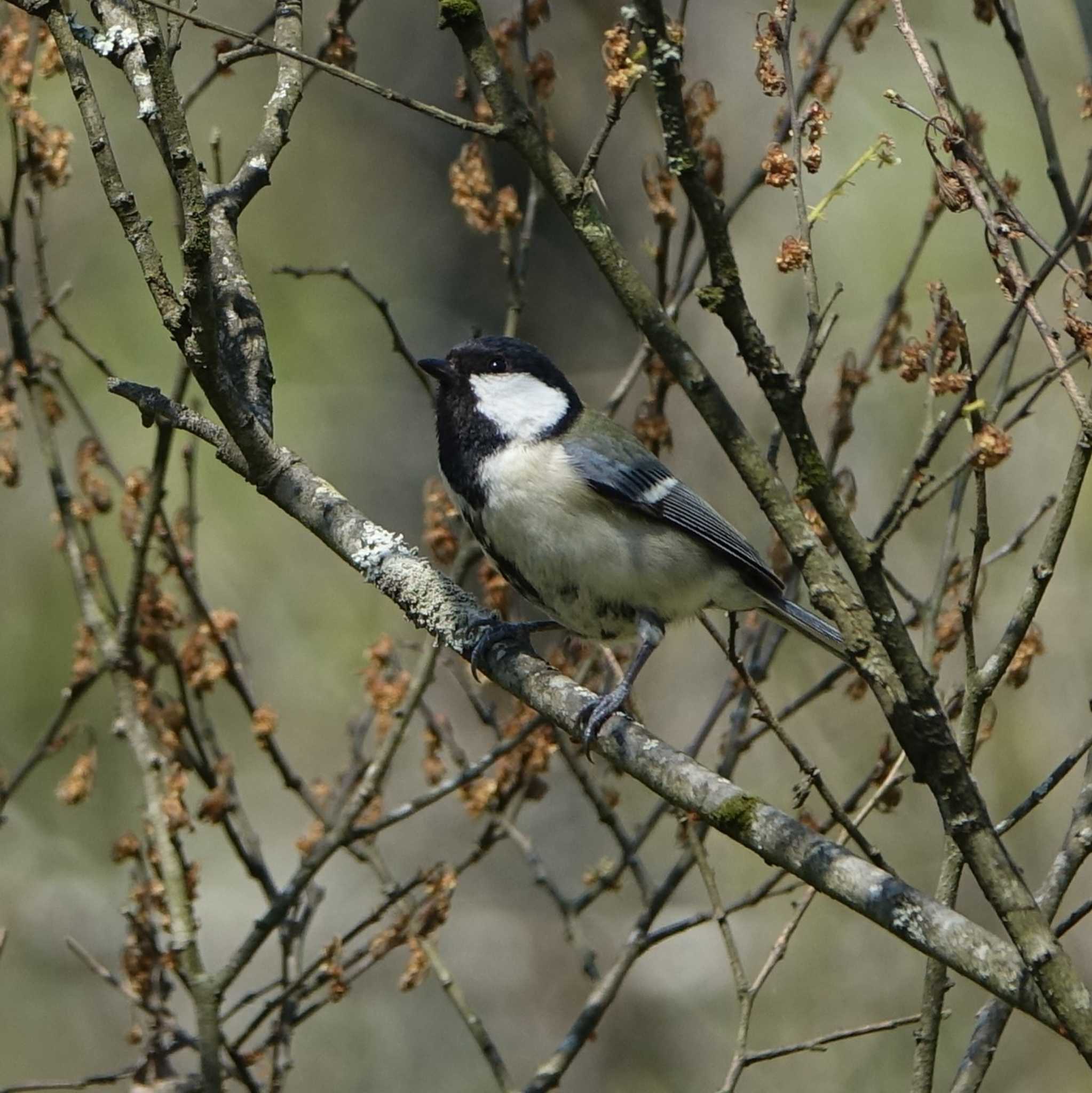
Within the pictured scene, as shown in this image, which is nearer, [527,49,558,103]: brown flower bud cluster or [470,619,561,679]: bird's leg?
[470,619,561,679]: bird's leg

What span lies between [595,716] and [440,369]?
111cm

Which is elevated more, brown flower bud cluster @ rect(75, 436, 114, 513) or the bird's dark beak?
the bird's dark beak

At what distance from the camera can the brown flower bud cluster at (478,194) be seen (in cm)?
294

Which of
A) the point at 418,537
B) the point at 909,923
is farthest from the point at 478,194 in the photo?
the point at 418,537

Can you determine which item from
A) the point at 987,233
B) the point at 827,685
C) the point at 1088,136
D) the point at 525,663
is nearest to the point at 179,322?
the point at 525,663

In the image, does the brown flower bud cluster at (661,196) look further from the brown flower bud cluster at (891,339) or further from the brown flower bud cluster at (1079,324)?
the brown flower bud cluster at (1079,324)

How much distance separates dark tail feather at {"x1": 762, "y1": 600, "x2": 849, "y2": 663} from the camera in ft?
10.1

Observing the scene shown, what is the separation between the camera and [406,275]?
6145mm

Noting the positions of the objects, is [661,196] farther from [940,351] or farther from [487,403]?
[940,351]

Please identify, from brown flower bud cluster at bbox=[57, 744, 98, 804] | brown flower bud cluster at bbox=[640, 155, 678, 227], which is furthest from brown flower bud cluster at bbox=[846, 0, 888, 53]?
brown flower bud cluster at bbox=[57, 744, 98, 804]

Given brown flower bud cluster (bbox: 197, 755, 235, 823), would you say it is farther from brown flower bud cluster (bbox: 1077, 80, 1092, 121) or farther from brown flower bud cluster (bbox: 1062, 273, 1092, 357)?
brown flower bud cluster (bbox: 1077, 80, 1092, 121)

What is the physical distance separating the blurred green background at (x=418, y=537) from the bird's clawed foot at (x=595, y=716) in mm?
2623

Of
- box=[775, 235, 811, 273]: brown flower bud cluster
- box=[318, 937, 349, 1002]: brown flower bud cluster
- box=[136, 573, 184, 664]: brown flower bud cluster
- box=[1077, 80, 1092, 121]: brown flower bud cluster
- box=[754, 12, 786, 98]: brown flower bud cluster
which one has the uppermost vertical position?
box=[1077, 80, 1092, 121]: brown flower bud cluster

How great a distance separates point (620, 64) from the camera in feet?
7.08
